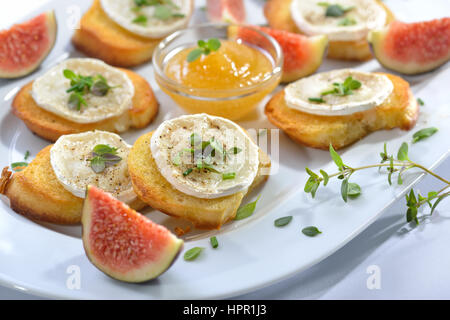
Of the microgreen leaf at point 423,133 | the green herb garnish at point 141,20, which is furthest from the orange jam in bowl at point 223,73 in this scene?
the microgreen leaf at point 423,133

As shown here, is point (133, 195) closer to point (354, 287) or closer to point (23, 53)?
point (354, 287)

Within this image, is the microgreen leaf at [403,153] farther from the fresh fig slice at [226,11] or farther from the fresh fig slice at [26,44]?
the fresh fig slice at [26,44]

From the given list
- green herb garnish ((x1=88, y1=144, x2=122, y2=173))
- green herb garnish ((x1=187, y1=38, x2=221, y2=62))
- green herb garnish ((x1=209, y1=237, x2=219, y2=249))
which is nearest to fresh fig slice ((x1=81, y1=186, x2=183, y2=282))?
green herb garnish ((x1=209, y1=237, x2=219, y2=249))

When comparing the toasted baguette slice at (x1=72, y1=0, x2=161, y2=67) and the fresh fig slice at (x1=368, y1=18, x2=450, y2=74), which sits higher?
the fresh fig slice at (x1=368, y1=18, x2=450, y2=74)

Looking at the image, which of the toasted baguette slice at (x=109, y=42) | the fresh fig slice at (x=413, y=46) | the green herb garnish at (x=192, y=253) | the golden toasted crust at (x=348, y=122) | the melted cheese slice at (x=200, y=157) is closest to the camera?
the green herb garnish at (x=192, y=253)

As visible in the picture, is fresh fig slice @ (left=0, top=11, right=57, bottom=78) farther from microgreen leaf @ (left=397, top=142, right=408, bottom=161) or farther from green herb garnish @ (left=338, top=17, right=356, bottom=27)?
microgreen leaf @ (left=397, top=142, right=408, bottom=161)

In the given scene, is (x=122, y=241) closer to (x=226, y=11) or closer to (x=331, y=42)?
(x=331, y=42)
